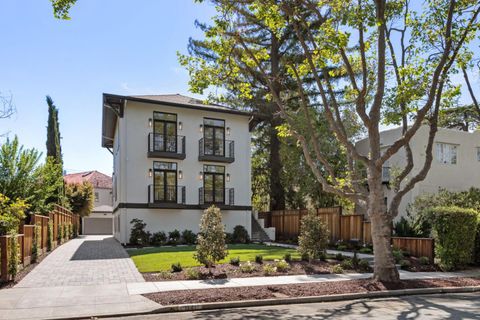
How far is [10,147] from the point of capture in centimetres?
1884

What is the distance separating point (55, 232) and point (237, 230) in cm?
963

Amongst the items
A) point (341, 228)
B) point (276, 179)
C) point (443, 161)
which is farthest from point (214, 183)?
point (443, 161)

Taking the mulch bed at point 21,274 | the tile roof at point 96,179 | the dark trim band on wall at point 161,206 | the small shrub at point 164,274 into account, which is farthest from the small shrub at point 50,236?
the tile roof at point 96,179

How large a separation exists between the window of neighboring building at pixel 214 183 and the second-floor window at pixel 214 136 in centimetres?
91

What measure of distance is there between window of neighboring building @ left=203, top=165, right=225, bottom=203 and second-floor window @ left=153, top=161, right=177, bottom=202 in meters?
1.85

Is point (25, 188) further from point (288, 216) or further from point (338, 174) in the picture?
point (338, 174)

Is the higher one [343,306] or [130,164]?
[130,164]

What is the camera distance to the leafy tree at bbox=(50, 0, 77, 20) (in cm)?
987

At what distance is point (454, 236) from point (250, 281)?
24.4 ft

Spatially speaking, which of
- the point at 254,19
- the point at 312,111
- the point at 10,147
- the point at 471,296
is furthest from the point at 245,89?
the point at 312,111

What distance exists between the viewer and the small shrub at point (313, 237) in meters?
15.2

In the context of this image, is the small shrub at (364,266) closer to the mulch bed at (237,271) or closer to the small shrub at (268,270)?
the mulch bed at (237,271)

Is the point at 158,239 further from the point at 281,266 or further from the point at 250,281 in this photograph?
the point at 250,281

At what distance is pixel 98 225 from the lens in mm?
44531
